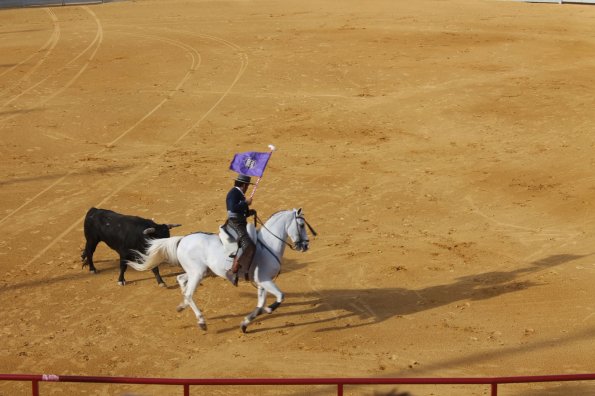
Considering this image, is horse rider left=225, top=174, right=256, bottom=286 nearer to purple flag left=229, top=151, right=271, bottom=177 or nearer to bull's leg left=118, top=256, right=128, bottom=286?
purple flag left=229, top=151, right=271, bottom=177

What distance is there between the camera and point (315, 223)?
1803 centimetres

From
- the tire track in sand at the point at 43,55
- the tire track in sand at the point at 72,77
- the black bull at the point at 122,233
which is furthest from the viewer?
the tire track in sand at the point at 43,55

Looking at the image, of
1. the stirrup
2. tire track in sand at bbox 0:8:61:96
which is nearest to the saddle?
the stirrup

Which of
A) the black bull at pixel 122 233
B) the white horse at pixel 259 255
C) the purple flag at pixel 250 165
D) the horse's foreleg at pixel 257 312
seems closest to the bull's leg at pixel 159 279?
the black bull at pixel 122 233

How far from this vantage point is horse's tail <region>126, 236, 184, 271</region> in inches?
545

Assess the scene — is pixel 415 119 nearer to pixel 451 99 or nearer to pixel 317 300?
pixel 451 99

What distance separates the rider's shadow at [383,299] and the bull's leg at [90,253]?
356 cm

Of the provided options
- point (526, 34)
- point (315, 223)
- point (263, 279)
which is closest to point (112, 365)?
point (263, 279)

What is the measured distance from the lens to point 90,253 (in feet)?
51.5

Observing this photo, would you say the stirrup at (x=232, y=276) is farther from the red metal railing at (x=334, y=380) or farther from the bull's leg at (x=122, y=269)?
the red metal railing at (x=334, y=380)

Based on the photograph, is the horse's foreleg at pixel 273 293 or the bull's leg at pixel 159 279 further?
the bull's leg at pixel 159 279

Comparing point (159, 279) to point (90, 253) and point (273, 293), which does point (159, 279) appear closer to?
point (90, 253)

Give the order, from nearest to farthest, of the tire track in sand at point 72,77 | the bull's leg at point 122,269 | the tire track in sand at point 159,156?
1. the bull's leg at point 122,269
2. the tire track in sand at point 159,156
3. the tire track in sand at point 72,77

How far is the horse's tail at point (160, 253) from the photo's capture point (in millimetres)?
13836
